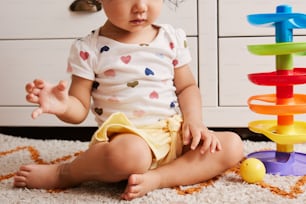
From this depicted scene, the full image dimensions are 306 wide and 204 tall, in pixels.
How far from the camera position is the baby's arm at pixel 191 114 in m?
0.82

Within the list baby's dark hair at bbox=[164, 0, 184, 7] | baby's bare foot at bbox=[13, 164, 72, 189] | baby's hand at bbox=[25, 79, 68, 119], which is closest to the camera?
baby's hand at bbox=[25, 79, 68, 119]

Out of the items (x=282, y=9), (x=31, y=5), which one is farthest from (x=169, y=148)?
(x=31, y=5)

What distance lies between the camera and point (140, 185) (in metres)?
0.76

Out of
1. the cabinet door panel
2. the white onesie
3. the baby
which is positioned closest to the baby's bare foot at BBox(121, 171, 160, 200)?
the baby

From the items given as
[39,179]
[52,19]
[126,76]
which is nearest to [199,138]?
[126,76]

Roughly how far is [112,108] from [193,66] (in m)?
0.41

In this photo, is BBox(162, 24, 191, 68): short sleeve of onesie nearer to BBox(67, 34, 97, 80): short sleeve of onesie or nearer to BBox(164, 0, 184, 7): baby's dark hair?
BBox(67, 34, 97, 80): short sleeve of onesie

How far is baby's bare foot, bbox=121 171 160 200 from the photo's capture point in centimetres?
75

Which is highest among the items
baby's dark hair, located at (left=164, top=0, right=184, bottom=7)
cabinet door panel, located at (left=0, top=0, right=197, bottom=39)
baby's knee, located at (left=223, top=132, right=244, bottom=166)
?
baby's dark hair, located at (left=164, top=0, right=184, bottom=7)

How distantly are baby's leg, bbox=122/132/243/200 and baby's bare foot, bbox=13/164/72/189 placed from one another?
0.16m

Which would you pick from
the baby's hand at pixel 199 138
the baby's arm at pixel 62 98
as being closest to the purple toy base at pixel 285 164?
the baby's hand at pixel 199 138

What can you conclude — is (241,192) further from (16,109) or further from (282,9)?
(16,109)

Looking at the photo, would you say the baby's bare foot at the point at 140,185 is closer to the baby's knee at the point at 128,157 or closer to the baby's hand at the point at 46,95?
the baby's knee at the point at 128,157

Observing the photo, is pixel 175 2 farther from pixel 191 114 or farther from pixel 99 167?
pixel 99 167
